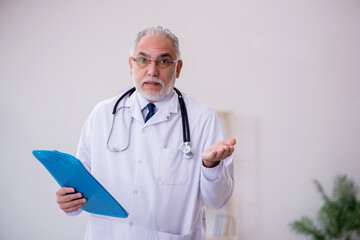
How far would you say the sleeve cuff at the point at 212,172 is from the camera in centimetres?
113

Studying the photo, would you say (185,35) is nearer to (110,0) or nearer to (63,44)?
(110,0)

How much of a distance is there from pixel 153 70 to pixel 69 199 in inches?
23.7

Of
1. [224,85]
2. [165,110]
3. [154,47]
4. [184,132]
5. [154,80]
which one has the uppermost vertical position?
[224,85]

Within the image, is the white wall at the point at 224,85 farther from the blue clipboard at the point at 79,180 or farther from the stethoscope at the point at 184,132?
the blue clipboard at the point at 79,180

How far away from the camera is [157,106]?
55.7 inches

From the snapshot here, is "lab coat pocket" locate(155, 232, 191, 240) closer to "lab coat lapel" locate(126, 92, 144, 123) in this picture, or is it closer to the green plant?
"lab coat lapel" locate(126, 92, 144, 123)

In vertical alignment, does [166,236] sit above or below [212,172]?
below

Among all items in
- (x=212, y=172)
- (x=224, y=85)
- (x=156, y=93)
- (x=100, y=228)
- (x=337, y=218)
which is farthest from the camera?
(x=224, y=85)

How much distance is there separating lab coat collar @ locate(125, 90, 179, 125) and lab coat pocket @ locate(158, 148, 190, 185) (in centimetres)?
15

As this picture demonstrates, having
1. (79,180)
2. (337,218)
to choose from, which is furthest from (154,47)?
(337,218)

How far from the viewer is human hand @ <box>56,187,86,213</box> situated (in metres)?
1.07

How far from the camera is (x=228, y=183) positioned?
1202 mm

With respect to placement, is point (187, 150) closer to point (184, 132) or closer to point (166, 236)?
point (184, 132)

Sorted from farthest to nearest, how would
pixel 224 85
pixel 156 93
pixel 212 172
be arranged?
1. pixel 224 85
2. pixel 156 93
3. pixel 212 172
